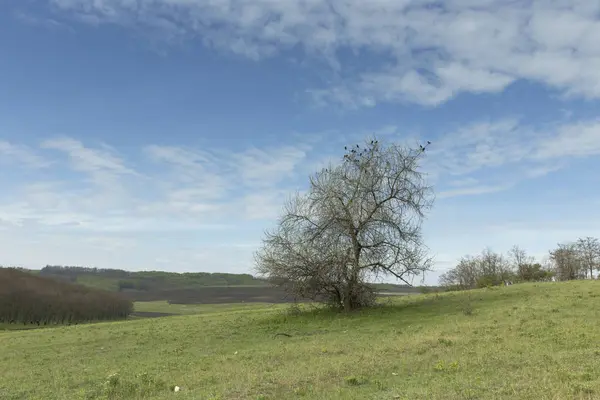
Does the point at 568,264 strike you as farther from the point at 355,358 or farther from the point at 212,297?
the point at 212,297

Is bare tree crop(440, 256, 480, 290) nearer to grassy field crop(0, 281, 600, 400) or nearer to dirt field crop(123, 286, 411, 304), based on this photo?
grassy field crop(0, 281, 600, 400)

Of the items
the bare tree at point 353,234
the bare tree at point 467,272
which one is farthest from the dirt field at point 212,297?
the bare tree at point 353,234

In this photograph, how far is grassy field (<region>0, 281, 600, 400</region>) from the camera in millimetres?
11812

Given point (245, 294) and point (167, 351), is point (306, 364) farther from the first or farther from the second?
point (245, 294)

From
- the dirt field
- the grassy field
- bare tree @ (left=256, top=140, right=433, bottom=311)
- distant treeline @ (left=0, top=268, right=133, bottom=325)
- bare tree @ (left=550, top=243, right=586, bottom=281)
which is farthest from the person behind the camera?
the dirt field

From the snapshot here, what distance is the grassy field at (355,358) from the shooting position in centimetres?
1181

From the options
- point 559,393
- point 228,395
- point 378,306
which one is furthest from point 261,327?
point 559,393

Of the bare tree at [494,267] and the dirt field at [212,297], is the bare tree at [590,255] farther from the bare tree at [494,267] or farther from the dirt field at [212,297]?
the dirt field at [212,297]

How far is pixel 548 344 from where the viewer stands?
53.9 feet

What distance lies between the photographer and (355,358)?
16734mm

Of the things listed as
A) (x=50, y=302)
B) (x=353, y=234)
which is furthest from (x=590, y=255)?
(x=50, y=302)

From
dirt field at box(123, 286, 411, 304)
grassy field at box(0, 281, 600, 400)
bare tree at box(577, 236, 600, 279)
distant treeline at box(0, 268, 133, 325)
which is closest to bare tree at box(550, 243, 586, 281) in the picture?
bare tree at box(577, 236, 600, 279)

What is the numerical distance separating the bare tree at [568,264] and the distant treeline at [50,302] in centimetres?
11719

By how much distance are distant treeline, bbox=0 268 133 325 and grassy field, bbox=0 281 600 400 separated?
97134 mm
